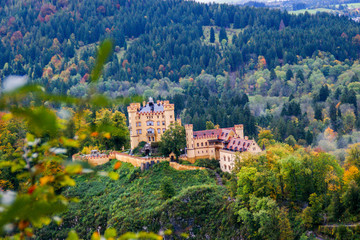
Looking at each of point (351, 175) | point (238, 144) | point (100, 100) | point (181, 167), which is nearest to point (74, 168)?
point (100, 100)

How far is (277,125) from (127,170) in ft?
132

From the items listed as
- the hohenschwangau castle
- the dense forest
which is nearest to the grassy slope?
the dense forest

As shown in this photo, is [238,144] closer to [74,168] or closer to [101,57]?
[74,168]

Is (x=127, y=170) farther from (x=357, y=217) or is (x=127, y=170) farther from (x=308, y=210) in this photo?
(x=357, y=217)

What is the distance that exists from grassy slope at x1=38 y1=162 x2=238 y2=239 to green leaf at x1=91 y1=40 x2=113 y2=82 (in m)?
47.4

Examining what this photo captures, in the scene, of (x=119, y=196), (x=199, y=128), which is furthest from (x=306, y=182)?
(x=199, y=128)

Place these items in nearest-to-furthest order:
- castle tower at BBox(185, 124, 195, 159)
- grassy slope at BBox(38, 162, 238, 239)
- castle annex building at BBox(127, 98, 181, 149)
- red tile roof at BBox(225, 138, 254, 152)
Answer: grassy slope at BBox(38, 162, 238, 239) → red tile roof at BBox(225, 138, 254, 152) → castle tower at BBox(185, 124, 195, 159) → castle annex building at BBox(127, 98, 181, 149)

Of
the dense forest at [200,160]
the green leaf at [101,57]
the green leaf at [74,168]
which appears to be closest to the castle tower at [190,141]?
the dense forest at [200,160]

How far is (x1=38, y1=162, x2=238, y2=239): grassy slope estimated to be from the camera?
5591 centimetres

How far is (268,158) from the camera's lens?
2286 inches

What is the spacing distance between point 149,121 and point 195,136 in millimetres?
8145

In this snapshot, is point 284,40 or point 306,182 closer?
point 306,182

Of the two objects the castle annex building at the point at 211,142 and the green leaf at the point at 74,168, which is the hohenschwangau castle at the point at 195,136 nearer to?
the castle annex building at the point at 211,142

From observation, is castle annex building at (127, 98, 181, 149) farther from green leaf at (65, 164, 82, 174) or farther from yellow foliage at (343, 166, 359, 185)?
green leaf at (65, 164, 82, 174)
